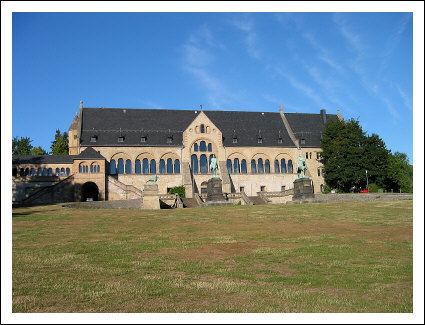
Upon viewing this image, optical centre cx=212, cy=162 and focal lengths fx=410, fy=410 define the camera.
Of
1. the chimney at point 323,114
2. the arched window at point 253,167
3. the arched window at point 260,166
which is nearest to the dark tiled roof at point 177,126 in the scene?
the chimney at point 323,114

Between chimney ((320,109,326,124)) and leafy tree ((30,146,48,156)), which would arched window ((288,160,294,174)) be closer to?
chimney ((320,109,326,124))

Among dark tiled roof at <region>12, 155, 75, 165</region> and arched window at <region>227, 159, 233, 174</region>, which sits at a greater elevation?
dark tiled roof at <region>12, 155, 75, 165</region>

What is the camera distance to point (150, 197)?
4219cm

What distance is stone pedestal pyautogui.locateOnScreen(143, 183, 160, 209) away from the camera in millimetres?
42094

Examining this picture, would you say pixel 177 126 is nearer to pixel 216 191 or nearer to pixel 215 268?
pixel 216 191

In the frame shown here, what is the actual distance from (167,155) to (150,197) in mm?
21983

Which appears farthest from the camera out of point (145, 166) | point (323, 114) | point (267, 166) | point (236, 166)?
point (323, 114)

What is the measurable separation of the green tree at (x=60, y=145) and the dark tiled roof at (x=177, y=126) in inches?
746

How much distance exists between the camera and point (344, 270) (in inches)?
478

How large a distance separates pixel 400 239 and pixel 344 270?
274 inches

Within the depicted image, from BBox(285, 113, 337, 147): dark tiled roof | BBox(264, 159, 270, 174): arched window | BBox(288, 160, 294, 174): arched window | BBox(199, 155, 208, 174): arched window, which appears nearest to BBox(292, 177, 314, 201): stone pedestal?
BBox(264, 159, 270, 174): arched window

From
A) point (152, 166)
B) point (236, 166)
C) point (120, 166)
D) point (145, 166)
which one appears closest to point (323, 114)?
point (236, 166)

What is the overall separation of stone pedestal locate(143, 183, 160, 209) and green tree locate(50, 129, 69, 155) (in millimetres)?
45942

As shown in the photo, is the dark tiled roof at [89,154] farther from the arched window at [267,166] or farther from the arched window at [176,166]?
the arched window at [267,166]
